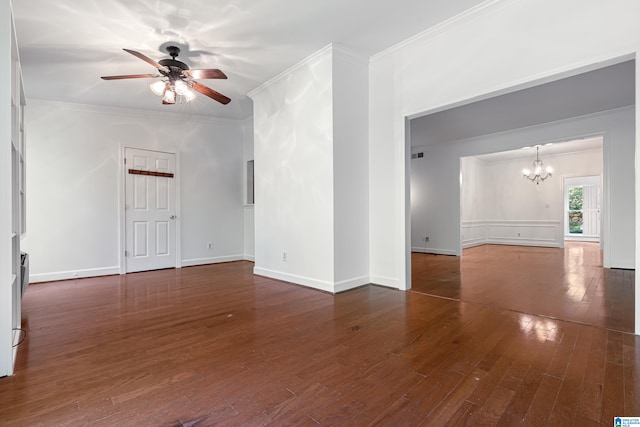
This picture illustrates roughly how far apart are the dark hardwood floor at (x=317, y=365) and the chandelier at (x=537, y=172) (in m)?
6.75

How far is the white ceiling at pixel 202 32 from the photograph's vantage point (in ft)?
9.17

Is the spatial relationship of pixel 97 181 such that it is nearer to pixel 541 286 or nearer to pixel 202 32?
pixel 202 32

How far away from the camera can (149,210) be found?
5352 millimetres

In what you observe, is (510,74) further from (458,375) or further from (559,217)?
(559,217)

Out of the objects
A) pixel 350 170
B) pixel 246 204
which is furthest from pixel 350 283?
pixel 246 204

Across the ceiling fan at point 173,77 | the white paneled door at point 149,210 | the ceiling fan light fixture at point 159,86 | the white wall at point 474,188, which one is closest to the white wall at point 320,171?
the ceiling fan at point 173,77

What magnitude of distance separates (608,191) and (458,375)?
18.4 ft

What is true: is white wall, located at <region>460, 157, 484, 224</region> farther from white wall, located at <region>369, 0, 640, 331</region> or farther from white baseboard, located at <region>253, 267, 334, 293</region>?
white baseboard, located at <region>253, 267, 334, 293</region>

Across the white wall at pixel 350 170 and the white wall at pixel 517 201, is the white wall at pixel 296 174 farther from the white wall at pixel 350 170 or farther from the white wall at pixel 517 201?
the white wall at pixel 517 201

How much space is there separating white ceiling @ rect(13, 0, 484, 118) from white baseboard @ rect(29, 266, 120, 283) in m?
2.63

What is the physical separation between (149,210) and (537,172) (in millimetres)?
9412

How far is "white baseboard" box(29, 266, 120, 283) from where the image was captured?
176 inches

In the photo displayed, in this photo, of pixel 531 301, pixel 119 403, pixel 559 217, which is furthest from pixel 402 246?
pixel 559 217

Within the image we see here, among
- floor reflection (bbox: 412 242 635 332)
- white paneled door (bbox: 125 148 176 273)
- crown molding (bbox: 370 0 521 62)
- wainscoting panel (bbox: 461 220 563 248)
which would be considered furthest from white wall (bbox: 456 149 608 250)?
white paneled door (bbox: 125 148 176 273)
